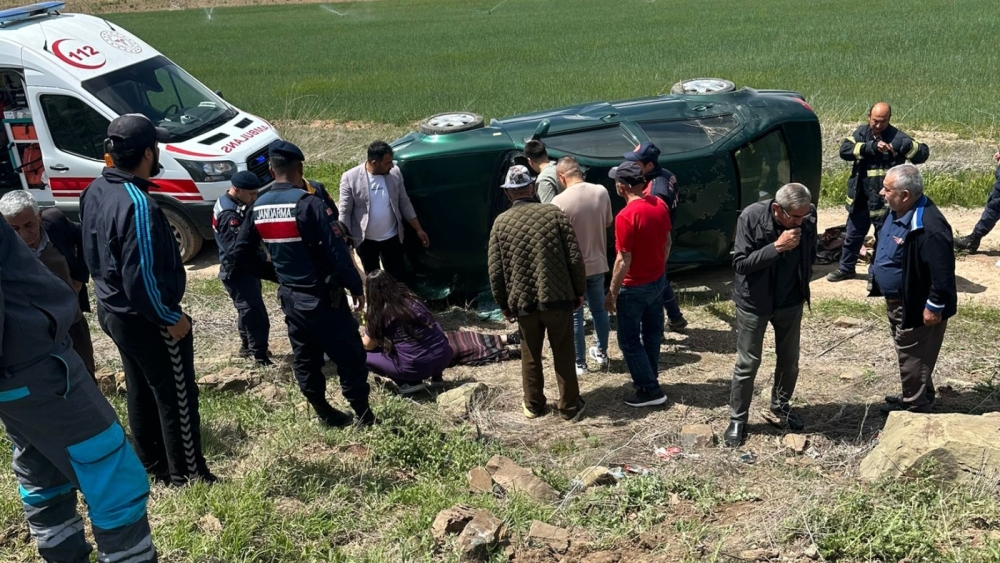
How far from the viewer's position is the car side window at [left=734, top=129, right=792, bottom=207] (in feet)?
25.4

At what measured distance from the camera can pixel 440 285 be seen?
771 cm

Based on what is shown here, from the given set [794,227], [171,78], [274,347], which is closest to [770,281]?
[794,227]

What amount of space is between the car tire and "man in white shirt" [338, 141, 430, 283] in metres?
3.17

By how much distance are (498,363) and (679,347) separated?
1.42m

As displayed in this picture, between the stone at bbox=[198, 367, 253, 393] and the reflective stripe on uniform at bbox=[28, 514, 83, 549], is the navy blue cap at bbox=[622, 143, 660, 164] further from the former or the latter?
the reflective stripe on uniform at bbox=[28, 514, 83, 549]

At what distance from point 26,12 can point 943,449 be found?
10.4m

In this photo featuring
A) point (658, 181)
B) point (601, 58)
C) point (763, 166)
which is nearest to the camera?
point (658, 181)

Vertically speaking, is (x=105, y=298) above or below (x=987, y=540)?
above

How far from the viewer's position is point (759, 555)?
394cm

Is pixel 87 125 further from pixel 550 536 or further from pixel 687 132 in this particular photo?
pixel 550 536

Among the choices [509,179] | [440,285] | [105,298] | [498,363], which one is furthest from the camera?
[440,285]

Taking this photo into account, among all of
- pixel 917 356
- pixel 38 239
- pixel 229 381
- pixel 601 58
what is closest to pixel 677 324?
pixel 917 356

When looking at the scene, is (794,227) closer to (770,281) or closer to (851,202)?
(770,281)

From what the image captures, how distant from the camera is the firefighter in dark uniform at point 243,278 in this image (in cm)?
639
